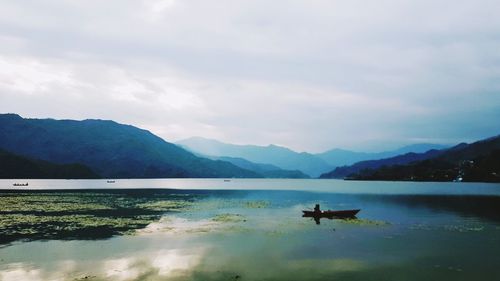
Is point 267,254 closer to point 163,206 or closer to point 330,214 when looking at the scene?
point 330,214

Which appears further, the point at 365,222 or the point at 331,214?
the point at 331,214

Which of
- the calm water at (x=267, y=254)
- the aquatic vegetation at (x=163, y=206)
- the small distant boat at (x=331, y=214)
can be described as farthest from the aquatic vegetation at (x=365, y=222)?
the aquatic vegetation at (x=163, y=206)

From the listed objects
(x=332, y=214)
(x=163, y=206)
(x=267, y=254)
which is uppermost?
(x=332, y=214)

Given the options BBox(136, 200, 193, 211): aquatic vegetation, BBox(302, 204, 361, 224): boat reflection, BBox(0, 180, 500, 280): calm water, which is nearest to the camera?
BBox(0, 180, 500, 280): calm water

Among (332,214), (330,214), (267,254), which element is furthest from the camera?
(332,214)

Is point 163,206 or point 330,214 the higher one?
Result: point 330,214

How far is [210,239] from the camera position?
4722 centimetres

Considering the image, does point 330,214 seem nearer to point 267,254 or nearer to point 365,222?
point 365,222

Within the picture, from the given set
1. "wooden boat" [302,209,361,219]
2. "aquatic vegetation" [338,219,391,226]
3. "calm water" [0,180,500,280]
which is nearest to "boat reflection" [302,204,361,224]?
"wooden boat" [302,209,361,219]

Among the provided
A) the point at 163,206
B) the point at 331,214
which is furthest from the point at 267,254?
the point at 163,206

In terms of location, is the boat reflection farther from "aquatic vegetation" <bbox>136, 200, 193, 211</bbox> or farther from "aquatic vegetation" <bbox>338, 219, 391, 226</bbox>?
"aquatic vegetation" <bbox>136, 200, 193, 211</bbox>

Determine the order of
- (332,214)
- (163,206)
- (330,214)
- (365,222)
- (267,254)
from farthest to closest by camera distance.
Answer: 1. (163,206)
2. (332,214)
3. (330,214)
4. (365,222)
5. (267,254)

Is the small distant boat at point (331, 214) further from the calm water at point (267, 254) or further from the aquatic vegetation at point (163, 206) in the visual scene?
the aquatic vegetation at point (163, 206)

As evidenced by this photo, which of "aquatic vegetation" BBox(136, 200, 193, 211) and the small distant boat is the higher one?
the small distant boat
